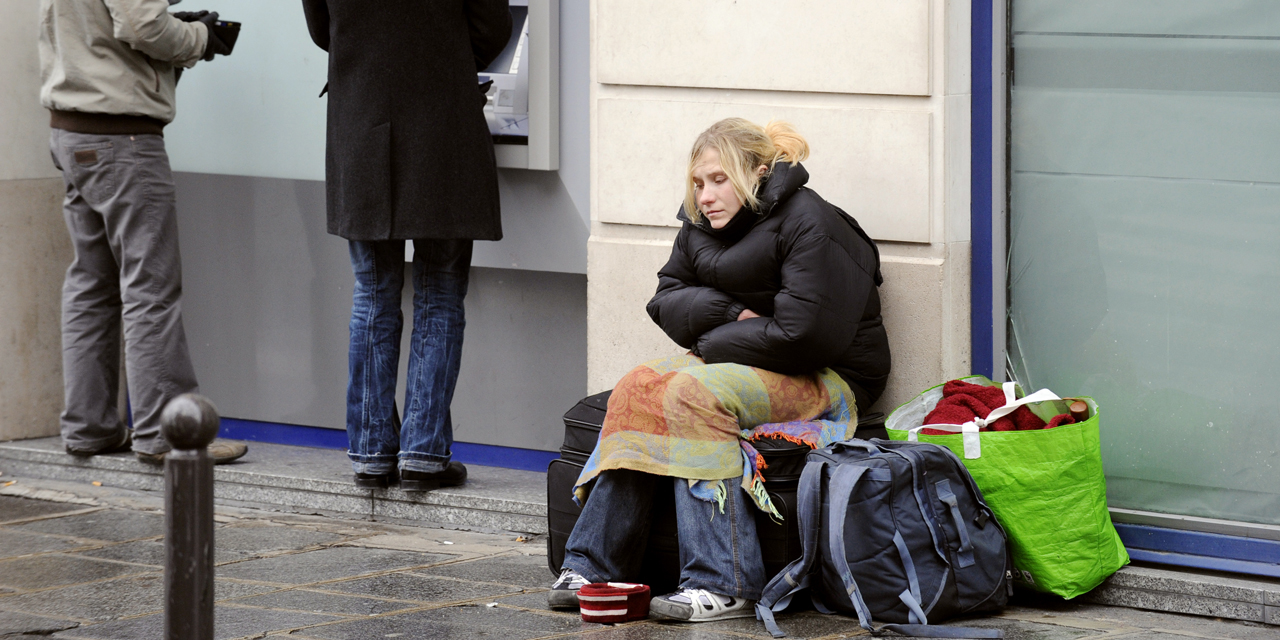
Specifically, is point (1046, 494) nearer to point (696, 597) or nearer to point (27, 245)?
point (696, 597)

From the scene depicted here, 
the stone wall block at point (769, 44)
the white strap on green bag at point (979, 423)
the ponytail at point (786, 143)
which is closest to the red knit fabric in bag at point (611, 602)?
the white strap on green bag at point (979, 423)

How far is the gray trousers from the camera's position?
6305 millimetres

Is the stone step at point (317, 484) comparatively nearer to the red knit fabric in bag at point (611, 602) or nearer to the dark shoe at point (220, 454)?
the dark shoe at point (220, 454)

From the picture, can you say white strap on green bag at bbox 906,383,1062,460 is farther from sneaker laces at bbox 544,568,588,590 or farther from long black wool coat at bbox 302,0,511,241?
long black wool coat at bbox 302,0,511,241

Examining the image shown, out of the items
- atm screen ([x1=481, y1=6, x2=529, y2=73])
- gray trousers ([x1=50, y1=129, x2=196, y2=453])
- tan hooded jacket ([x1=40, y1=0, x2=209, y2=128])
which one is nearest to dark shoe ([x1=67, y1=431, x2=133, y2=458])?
gray trousers ([x1=50, y1=129, x2=196, y2=453])

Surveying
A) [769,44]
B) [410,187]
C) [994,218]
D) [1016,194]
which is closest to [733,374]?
[994,218]

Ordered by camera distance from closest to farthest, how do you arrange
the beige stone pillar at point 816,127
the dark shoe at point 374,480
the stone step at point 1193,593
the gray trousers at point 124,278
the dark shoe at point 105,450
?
the stone step at point 1193,593
the beige stone pillar at point 816,127
the dark shoe at point 374,480
the gray trousers at point 124,278
the dark shoe at point 105,450

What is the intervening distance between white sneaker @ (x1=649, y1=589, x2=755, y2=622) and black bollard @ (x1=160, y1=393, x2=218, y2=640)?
166 cm

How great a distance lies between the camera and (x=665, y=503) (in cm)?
471

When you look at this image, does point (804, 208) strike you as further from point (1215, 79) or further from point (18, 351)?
point (18, 351)

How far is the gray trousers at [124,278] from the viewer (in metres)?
6.30

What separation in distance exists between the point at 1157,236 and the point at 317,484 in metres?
3.25

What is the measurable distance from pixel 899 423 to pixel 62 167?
3608 millimetres

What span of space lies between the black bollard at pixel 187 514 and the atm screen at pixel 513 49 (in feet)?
10.8
